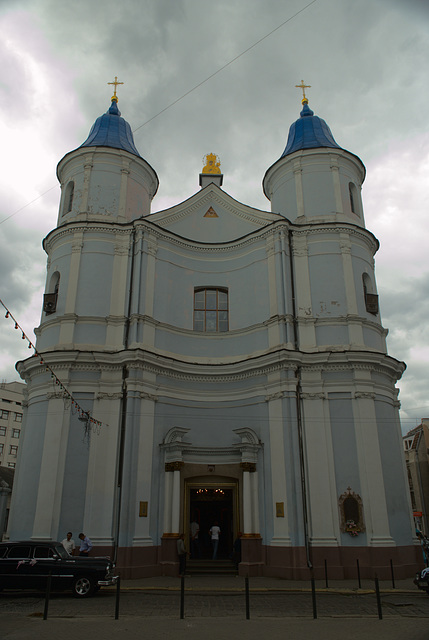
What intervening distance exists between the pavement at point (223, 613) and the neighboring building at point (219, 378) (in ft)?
8.35

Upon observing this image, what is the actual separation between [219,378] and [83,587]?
10.3m

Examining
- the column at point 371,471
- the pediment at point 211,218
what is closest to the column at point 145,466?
the column at point 371,471

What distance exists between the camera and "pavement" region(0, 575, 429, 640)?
943cm

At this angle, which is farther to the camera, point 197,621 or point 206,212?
point 206,212

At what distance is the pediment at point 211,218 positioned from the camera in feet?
80.2

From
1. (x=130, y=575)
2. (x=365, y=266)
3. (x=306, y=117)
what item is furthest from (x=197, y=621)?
(x=306, y=117)

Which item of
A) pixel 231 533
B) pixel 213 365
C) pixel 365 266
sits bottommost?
pixel 231 533

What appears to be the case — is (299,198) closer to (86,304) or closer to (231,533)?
(86,304)

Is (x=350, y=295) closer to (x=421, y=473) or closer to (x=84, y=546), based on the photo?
(x=84, y=546)

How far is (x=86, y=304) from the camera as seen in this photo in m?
21.7

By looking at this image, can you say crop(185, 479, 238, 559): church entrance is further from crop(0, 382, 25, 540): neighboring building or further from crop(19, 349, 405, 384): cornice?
crop(0, 382, 25, 540): neighboring building

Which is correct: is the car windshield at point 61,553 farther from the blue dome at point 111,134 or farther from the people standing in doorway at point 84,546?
the blue dome at point 111,134

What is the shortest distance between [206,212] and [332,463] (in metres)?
13.2

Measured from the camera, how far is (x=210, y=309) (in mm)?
23875
